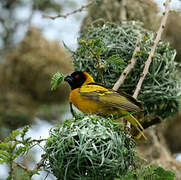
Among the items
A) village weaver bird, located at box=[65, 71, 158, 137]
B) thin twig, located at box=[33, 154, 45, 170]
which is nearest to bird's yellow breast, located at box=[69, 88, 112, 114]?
village weaver bird, located at box=[65, 71, 158, 137]

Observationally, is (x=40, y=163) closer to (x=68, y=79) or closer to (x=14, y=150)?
(x=14, y=150)

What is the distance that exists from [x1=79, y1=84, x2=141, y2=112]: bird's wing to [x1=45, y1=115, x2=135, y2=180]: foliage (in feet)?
0.82

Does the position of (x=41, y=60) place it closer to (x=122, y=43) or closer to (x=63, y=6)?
(x=63, y=6)

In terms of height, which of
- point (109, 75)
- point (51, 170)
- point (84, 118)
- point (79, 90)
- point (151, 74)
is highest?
point (151, 74)

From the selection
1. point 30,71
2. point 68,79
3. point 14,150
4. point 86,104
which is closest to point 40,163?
point 14,150

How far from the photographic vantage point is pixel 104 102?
76.1 inches

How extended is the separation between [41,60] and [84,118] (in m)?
2.40

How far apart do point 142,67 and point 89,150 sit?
2.89ft

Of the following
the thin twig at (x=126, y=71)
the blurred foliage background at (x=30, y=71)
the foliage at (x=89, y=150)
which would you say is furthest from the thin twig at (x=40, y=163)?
the blurred foliage background at (x=30, y=71)

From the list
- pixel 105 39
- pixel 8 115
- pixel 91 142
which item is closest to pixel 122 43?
pixel 105 39

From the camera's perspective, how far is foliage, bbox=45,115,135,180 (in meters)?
1.49

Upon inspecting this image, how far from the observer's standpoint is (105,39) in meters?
2.40

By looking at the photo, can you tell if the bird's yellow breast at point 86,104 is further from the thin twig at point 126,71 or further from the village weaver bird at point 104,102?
the thin twig at point 126,71

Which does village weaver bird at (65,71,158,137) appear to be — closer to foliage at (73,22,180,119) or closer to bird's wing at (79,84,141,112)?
bird's wing at (79,84,141,112)
